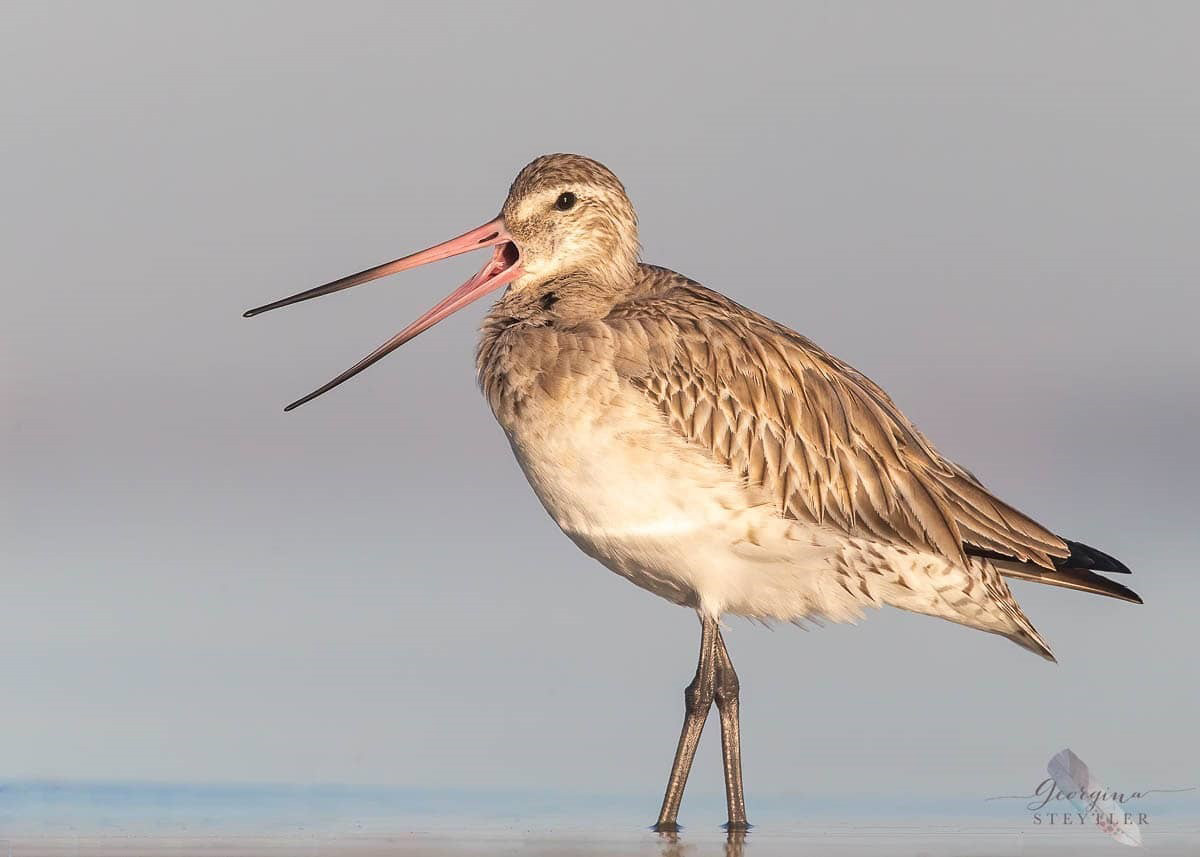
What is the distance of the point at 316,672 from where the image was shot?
1084 centimetres

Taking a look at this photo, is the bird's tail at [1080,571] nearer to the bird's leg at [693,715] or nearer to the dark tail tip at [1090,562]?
the dark tail tip at [1090,562]

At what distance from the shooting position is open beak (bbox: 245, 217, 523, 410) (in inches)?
367

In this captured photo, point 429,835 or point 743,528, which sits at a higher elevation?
point 743,528

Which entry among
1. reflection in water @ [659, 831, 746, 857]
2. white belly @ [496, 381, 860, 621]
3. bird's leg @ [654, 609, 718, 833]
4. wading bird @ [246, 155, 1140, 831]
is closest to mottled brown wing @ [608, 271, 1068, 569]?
wading bird @ [246, 155, 1140, 831]

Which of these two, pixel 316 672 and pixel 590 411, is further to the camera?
pixel 316 672

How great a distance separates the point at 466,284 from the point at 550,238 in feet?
1.52

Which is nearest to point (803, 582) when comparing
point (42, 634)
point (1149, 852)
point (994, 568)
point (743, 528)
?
point (743, 528)

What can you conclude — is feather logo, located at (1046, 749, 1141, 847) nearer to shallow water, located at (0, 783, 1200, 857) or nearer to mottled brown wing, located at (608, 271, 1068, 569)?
shallow water, located at (0, 783, 1200, 857)

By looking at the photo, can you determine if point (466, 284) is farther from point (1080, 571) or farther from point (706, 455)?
point (1080, 571)

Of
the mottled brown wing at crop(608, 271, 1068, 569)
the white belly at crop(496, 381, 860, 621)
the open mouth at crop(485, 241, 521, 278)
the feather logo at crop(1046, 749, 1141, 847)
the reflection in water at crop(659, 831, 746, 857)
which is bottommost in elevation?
the reflection in water at crop(659, 831, 746, 857)

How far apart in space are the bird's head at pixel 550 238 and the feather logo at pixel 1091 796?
289 centimetres

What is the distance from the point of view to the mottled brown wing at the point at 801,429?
859cm

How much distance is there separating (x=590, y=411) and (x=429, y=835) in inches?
70.9

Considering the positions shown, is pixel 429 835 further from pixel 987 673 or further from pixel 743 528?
pixel 987 673
